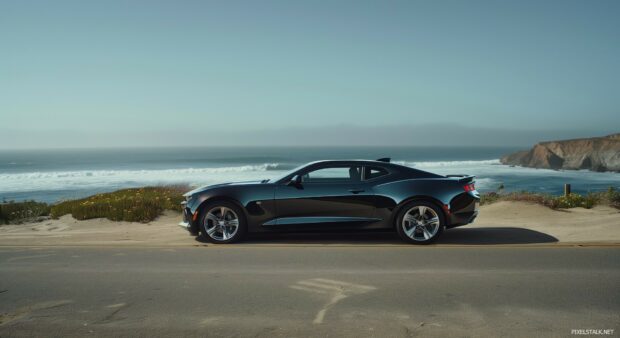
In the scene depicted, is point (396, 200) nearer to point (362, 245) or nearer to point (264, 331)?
point (362, 245)

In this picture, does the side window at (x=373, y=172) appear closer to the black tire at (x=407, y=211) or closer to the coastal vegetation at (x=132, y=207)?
the black tire at (x=407, y=211)

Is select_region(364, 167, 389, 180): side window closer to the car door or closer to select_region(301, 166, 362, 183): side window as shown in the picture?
select_region(301, 166, 362, 183): side window

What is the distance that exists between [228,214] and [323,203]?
1719 mm

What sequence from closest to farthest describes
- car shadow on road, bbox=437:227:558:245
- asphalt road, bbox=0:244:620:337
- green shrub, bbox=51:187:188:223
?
1. asphalt road, bbox=0:244:620:337
2. car shadow on road, bbox=437:227:558:245
3. green shrub, bbox=51:187:188:223

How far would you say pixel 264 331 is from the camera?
15.7ft

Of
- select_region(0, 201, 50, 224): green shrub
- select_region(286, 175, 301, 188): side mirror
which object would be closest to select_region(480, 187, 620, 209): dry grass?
select_region(286, 175, 301, 188): side mirror

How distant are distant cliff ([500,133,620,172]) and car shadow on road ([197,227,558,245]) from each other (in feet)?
212

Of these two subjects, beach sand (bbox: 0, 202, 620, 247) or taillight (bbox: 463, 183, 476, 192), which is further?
beach sand (bbox: 0, 202, 620, 247)

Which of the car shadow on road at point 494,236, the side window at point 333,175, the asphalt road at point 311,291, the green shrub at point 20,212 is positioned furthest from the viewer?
the green shrub at point 20,212

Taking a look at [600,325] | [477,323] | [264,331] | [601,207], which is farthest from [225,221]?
[601,207]

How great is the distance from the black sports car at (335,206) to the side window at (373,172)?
8 centimetres

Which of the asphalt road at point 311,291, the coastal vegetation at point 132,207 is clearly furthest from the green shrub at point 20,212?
the asphalt road at point 311,291

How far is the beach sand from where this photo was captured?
997 cm

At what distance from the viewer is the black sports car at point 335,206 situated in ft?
31.1
